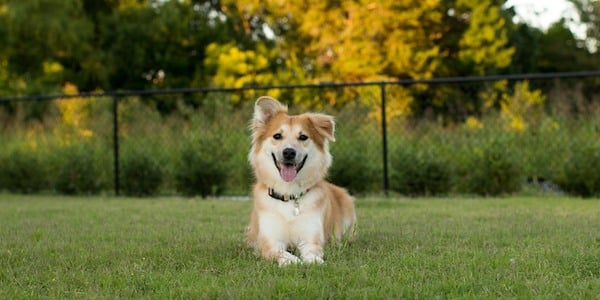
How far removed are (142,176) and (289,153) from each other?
6888mm

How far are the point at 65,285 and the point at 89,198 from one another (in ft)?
23.7

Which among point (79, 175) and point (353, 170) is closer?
point (353, 170)

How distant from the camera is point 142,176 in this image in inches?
433

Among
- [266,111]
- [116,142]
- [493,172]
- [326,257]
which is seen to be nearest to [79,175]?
[116,142]

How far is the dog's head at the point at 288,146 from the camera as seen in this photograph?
15.4 feet

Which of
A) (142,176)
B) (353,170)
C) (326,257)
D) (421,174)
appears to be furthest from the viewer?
(142,176)

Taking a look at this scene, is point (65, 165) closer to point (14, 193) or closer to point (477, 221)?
point (14, 193)

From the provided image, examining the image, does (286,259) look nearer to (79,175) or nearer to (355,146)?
(355,146)

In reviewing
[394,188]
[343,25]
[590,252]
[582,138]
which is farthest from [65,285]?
[343,25]

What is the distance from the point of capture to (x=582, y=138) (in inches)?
384

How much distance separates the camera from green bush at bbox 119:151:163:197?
1099cm

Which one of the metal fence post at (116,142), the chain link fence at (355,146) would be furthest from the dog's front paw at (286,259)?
the metal fence post at (116,142)

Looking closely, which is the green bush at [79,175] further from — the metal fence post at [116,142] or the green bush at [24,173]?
the green bush at [24,173]

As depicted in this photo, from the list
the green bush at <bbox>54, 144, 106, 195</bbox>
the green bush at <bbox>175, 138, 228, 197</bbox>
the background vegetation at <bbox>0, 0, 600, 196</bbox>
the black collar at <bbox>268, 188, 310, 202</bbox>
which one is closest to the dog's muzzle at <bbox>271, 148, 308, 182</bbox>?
the black collar at <bbox>268, 188, 310, 202</bbox>
